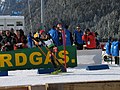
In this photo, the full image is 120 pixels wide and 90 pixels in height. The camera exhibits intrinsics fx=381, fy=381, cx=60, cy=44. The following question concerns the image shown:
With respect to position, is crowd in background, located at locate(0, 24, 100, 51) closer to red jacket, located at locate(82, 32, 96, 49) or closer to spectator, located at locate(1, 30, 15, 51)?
spectator, located at locate(1, 30, 15, 51)

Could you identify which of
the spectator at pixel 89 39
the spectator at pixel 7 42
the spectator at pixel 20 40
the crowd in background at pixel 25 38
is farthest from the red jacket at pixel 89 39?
the spectator at pixel 7 42

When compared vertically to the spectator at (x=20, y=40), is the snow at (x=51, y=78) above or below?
below

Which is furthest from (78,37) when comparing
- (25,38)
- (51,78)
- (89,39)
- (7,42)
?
(51,78)

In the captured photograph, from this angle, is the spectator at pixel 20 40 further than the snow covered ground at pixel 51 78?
Yes

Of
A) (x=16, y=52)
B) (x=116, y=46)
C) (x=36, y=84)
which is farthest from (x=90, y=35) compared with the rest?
(x=36, y=84)

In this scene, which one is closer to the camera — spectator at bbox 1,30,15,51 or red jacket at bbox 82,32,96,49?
spectator at bbox 1,30,15,51

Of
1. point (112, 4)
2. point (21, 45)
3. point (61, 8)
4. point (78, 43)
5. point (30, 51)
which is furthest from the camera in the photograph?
point (61, 8)

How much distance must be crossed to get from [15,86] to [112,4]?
6637cm

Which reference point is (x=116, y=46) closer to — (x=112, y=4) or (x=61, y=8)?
(x=112, y=4)

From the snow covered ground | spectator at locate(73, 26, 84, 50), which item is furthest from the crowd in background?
the snow covered ground

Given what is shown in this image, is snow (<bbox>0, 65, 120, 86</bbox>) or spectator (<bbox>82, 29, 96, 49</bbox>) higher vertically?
spectator (<bbox>82, 29, 96, 49</bbox>)

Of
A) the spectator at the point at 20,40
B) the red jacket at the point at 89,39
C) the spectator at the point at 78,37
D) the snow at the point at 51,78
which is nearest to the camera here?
the snow at the point at 51,78

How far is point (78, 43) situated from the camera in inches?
567

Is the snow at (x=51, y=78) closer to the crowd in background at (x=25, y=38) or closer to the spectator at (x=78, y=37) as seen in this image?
the crowd in background at (x=25, y=38)
